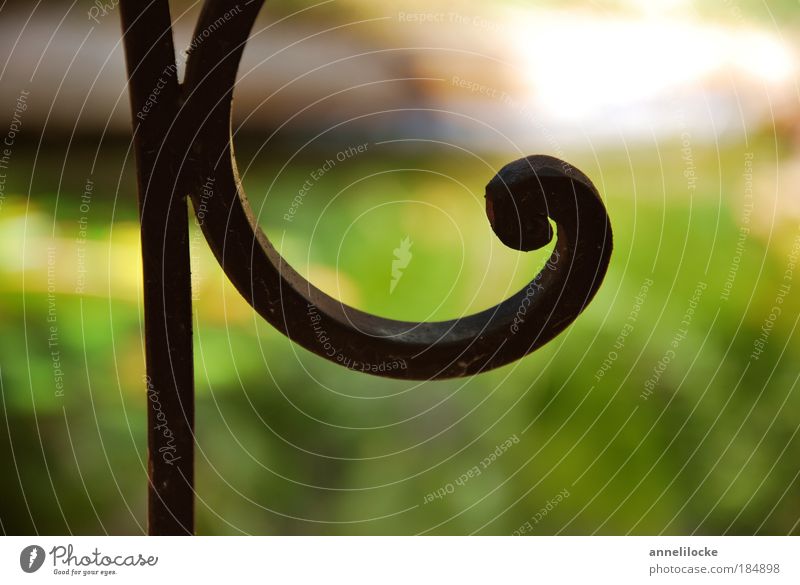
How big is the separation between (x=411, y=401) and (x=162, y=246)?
87 cm

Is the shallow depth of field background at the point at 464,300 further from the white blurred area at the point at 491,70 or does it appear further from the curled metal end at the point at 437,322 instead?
the curled metal end at the point at 437,322

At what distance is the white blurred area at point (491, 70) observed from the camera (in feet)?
4.28

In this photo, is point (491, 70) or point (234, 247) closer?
point (234, 247)

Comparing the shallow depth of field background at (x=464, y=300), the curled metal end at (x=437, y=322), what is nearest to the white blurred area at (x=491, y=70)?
the shallow depth of field background at (x=464, y=300)

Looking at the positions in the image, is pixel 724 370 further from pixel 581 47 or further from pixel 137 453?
pixel 137 453

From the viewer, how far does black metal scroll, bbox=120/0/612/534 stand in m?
0.35

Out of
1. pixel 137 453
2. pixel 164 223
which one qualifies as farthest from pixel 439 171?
pixel 164 223

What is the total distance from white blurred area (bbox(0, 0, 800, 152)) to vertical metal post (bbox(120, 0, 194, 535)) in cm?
92

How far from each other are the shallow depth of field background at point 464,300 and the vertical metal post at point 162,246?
2.07 ft

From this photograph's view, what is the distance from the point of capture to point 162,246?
37 centimetres

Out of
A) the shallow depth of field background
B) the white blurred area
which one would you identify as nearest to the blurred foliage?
the shallow depth of field background

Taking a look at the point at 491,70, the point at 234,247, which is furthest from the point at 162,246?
the point at 491,70

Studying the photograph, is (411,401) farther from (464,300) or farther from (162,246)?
(162,246)
